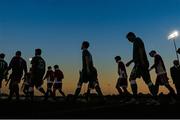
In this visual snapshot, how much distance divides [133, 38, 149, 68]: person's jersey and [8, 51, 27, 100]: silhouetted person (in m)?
5.31

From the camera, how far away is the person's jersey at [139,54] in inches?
387

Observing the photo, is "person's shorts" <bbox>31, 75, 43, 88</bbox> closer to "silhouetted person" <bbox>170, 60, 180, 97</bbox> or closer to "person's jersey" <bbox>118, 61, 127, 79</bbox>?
"person's jersey" <bbox>118, 61, 127, 79</bbox>

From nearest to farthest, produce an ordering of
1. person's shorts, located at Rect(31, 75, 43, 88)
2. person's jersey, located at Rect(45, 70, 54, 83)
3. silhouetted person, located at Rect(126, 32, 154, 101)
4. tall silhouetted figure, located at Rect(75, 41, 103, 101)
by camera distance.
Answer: silhouetted person, located at Rect(126, 32, 154, 101) < tall silhouetted figure, located at Rect(75, 41, 103, 101) < person's shorts, located at Rect(31, 75, 43, 88) < person's jersey, located at Rect(45, 70, 54, 83)

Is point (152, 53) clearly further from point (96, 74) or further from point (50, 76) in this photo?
point (50, 76)

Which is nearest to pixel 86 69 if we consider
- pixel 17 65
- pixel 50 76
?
pixel 17 65

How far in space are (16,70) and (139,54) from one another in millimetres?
5660

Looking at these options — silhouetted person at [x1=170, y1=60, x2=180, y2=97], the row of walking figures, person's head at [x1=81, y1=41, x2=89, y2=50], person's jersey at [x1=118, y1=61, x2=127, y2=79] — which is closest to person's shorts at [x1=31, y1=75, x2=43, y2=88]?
the row of walking figures

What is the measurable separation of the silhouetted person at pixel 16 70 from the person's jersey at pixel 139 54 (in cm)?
531

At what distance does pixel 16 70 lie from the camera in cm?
1288

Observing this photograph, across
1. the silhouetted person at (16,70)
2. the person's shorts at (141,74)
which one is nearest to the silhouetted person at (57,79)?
the silhouetted person at (16,70)

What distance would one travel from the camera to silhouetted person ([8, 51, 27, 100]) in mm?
12758

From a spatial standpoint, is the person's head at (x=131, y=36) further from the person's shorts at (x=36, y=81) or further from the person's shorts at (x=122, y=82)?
the person's shorts at (x=36, y=81)

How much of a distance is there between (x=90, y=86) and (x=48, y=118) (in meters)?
5.32

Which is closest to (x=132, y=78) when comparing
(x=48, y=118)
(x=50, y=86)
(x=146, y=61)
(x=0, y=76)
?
(x=146, y=61)
